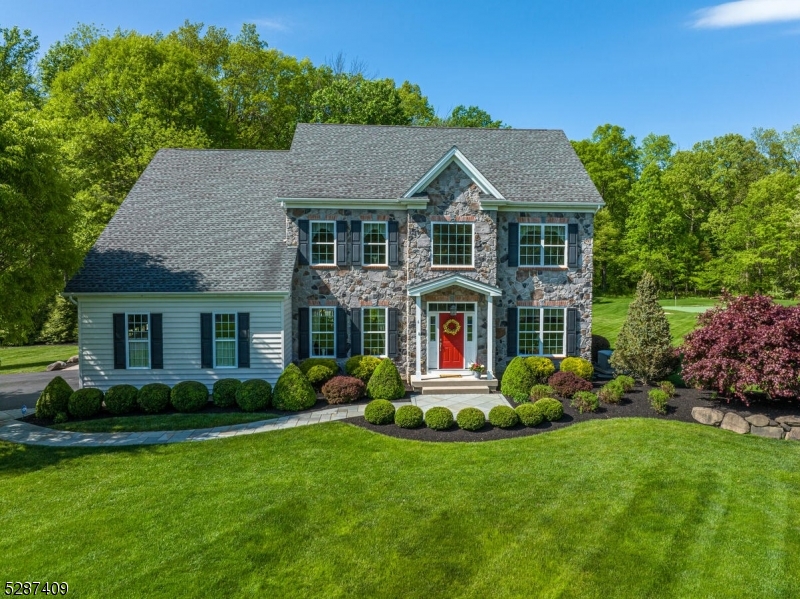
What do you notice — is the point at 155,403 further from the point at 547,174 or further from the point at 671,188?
the point at 671,188

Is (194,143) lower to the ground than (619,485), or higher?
higher

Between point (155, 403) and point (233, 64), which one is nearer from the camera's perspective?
point (155, 403)

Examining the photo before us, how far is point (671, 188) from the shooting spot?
152 feet

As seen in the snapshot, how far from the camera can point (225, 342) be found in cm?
1792

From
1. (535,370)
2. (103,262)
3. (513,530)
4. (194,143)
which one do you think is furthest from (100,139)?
(513,530)

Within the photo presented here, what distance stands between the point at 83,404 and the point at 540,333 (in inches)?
607

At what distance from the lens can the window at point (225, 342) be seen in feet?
58.8

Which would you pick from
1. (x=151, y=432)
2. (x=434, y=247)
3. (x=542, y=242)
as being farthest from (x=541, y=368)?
(x=151, y=432)

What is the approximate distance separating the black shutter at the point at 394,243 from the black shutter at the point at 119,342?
937 cm

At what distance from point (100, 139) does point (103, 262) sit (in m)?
14.3

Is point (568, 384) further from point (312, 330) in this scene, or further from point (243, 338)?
point (243, 338)

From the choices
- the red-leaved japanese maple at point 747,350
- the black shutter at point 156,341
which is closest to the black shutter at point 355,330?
the black shutter at point 156,341

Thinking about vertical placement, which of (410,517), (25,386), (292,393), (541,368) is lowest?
(410,517)

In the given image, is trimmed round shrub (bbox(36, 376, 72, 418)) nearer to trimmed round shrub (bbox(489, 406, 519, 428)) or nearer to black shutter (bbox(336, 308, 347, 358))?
black shutter (bbox(336, 308, 347, 358))
